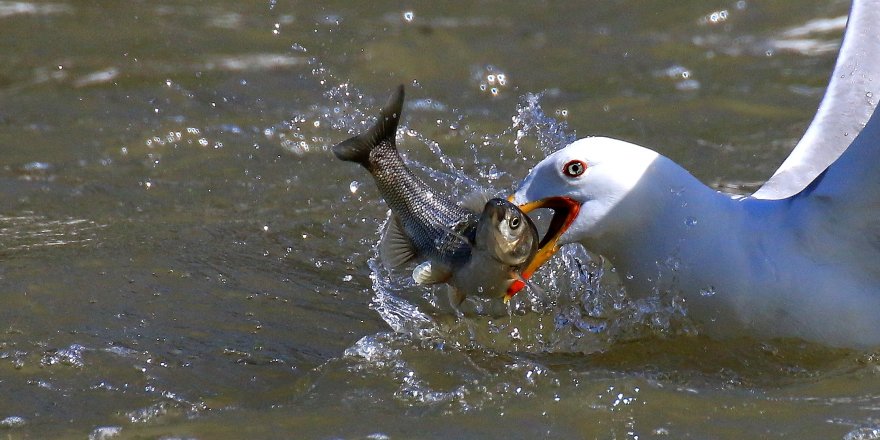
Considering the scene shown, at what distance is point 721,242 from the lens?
431 cm

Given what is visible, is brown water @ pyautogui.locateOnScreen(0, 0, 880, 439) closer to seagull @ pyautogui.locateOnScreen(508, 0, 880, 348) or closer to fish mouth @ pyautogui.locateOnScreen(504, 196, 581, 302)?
seagull @ pyautogui.locateOnScreen(508, 0, 880, 348)

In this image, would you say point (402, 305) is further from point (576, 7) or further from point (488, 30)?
point (576, 7)

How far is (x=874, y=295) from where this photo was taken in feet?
14.0

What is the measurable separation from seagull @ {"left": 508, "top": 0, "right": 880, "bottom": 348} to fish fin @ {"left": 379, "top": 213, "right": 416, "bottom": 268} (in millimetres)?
397

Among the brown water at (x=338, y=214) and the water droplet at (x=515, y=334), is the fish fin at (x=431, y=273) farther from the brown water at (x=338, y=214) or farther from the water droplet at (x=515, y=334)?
the water droplet at (x=515, y=334)

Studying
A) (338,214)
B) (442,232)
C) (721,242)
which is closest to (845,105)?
(721,242)

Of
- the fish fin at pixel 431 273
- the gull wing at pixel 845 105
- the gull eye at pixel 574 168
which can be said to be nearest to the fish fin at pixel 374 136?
the fish fin at pixel 431 273

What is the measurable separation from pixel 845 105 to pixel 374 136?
6.59 feet

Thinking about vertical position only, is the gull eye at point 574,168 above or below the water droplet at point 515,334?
above

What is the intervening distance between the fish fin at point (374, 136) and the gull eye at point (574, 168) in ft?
1.85

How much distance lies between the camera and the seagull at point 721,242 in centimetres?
424

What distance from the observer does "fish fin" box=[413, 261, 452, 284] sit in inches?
159

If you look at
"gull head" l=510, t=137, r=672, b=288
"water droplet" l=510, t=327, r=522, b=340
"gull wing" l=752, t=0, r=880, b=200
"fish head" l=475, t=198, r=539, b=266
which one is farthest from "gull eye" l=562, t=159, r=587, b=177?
"gull wing" l=752, t=0, r=880, b=200

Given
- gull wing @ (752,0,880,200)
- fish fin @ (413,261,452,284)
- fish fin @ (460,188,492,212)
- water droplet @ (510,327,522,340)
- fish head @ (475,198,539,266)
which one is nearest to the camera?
fish head @ (475,198,539,266)
